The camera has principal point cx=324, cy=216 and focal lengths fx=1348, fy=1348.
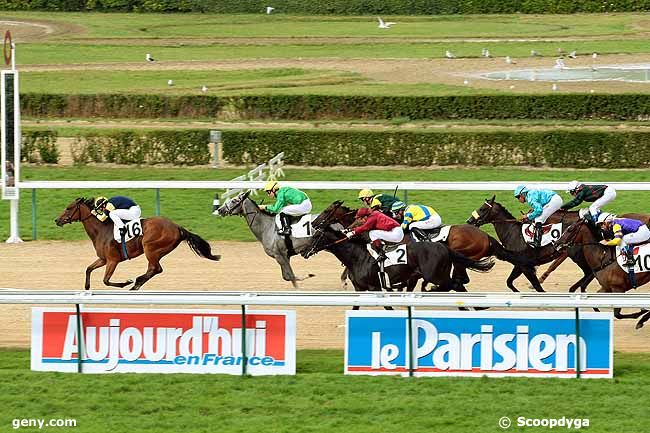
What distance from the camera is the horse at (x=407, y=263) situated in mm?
11234

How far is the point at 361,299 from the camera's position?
31.1ft

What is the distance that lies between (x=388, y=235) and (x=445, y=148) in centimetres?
858

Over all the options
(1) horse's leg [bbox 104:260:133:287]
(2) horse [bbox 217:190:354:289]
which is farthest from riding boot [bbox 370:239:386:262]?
(1) horse's leg [bbox 104:260:133:287]

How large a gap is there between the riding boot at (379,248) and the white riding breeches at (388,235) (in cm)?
3

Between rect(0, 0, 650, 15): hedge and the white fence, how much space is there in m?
35.5

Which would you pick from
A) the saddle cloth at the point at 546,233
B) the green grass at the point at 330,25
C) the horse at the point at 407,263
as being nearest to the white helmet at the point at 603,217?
the saddle cloth at the point at 546,233

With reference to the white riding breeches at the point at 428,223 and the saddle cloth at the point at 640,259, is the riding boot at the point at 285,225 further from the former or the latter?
the saddle cloth at the point at 640,259

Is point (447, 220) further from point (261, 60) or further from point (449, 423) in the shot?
point (261, 60)

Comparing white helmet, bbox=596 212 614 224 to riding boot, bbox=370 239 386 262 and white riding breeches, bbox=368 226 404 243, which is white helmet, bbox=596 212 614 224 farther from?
riding boot, bbox=370 239 386 262

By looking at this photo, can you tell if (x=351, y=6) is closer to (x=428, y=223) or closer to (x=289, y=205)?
(x=289, y=205)

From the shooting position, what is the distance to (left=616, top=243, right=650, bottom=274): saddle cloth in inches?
429

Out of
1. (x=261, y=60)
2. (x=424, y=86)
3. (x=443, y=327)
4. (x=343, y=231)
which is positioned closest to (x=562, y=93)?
(x=424, y=86)

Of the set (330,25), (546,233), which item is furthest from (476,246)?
(330,25)

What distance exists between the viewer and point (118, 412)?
8523mm
